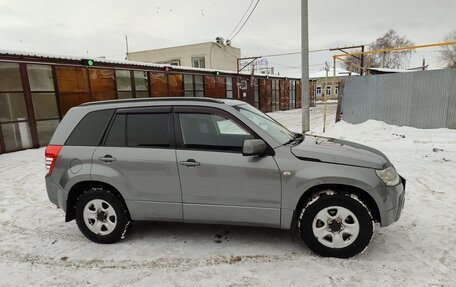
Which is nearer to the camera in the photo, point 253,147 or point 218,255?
point 253,147

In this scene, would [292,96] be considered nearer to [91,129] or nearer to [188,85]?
[188,85]

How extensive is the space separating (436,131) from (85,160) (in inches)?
438

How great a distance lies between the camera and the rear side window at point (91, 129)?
3.62 m

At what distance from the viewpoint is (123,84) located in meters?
14.6

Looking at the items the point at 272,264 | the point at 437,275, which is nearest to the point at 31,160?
the point at 272,264

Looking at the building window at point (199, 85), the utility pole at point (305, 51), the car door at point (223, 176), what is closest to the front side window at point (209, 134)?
the car door at point (223, 176)

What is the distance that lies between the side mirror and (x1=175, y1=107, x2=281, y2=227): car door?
0.33 ft

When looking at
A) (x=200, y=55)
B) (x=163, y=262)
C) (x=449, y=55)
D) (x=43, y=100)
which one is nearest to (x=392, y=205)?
(x=163, y=262)

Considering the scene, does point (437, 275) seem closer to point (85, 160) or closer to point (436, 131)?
point (85, 160)

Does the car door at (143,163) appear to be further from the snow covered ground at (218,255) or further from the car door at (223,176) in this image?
the snow covered ground at (218,255)

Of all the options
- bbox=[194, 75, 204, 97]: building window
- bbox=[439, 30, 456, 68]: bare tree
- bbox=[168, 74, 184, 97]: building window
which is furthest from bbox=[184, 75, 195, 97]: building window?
bbox=[439, 30, 456, 68]: bare tree

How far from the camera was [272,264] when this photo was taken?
122 inches

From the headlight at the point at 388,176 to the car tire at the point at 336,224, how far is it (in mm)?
332

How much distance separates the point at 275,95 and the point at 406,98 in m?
17.5
